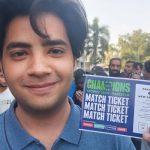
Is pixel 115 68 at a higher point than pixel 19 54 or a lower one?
lower

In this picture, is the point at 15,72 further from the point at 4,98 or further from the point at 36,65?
the point at 4,98

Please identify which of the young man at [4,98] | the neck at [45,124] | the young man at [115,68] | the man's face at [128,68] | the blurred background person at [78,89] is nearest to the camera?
the neck at [45,124]

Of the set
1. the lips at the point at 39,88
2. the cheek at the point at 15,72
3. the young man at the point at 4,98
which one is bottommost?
the young man at the point at 4,98

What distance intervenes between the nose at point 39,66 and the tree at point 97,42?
46634 millimetres

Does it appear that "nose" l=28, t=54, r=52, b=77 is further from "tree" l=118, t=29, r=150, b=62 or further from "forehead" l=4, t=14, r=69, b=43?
"tree" l=118, t=29, r=150, b=62

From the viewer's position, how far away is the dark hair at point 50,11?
1408 mm

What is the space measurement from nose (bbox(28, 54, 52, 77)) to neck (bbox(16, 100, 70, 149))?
8.8 inches

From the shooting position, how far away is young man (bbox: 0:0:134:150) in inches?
54.8

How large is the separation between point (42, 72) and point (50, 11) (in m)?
0.26

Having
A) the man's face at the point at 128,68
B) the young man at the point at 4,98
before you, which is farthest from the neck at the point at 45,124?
the man's face at the point at 128,68

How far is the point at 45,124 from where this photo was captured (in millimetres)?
1531

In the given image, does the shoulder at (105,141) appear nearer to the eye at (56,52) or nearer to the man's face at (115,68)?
the eye at (56,52)

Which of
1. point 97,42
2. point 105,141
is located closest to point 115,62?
point 105,141

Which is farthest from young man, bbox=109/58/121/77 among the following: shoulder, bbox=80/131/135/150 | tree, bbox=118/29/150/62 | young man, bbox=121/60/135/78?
tree, bbox=118/29/150/62
